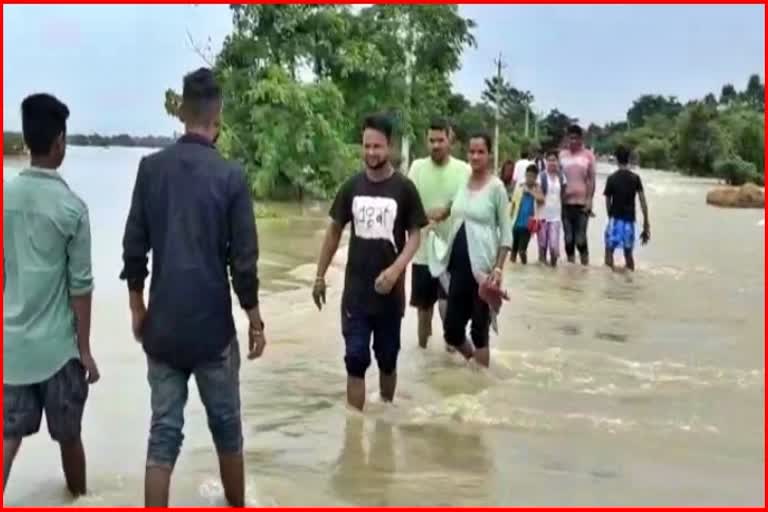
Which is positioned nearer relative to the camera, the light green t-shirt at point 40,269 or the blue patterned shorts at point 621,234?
the light green t-shirt at point 40,269

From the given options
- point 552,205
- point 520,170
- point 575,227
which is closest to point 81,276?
point 552,205

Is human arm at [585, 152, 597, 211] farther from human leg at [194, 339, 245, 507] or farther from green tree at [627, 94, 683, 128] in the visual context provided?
green tree at [627, 94, 683, 128]

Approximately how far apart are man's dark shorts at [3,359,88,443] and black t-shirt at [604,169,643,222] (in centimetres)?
1079

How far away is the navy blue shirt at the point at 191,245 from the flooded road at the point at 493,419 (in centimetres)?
95

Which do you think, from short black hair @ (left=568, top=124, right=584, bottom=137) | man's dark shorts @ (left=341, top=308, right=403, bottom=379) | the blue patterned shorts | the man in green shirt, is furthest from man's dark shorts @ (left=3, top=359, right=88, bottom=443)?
the blue patterned shorts

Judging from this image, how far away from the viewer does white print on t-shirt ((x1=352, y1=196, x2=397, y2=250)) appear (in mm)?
6355

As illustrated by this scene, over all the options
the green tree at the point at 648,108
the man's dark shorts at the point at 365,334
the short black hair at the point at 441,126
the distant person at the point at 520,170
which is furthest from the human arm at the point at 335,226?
the green tree at the point at 648,108

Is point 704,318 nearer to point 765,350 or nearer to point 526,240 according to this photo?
point 765,350

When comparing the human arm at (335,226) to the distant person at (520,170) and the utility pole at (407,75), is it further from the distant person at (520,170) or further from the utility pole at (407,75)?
the utility pole at (407,75)

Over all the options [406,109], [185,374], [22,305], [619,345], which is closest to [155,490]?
[185,374]

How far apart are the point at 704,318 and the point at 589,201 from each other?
154 inches

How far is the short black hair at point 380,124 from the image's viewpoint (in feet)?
20.5

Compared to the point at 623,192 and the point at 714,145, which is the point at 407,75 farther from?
the point at 714,145

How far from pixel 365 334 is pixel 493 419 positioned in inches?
36.1
